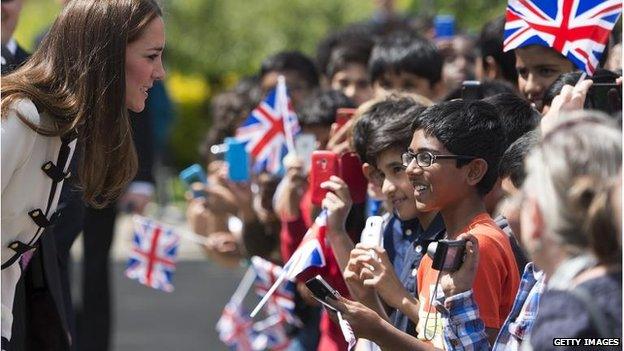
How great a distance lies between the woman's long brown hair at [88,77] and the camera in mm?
4062

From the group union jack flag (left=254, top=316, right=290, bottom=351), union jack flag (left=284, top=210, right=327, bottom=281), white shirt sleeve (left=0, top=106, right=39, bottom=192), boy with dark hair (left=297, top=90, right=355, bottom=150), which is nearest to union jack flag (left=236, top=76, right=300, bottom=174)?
boy with dark hair (left=297, top=90, right=355, bottom=150)

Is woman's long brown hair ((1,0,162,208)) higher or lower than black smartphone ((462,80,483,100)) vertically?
higher

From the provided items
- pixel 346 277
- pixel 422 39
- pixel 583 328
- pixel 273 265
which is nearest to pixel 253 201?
pixel 273 265

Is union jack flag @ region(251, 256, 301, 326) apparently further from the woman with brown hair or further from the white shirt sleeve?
the white shirt sleeve

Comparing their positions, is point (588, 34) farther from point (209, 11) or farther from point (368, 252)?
point (209, 11)

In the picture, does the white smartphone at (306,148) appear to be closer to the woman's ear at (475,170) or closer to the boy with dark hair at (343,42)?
the boy with dark hair at (343,42)

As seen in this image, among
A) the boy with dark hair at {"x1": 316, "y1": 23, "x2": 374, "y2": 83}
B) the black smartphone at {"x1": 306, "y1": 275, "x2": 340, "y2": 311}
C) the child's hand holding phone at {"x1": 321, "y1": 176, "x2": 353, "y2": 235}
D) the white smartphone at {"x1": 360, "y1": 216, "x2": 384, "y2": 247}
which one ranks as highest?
the boy with dark hair at {"x1": 316, "y1": 23, "x2": 374, "y2": 83}

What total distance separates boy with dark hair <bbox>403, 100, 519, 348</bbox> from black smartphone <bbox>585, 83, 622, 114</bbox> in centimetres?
27

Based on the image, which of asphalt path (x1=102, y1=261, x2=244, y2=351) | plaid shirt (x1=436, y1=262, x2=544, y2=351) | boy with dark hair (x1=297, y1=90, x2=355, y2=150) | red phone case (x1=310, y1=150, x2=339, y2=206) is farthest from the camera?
asphalt path (x1=102, y1=261, x2=244, y2=351)

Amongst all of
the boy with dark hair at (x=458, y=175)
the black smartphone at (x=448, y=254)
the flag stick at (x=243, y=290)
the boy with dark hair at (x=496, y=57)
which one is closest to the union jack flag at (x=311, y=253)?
the boy with dark hair at (x=458, y=175)

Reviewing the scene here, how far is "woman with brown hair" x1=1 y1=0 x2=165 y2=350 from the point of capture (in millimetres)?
4016

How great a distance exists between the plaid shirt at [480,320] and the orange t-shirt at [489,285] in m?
0.07

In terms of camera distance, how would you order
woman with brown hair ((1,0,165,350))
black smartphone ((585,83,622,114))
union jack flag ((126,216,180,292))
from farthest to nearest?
union jack flag ((126,216,180,292)) < black smartphone ((585,83,622,114)) < woman with brown hair ((1,0,165,350))

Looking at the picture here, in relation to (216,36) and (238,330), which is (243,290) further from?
(216,36)
